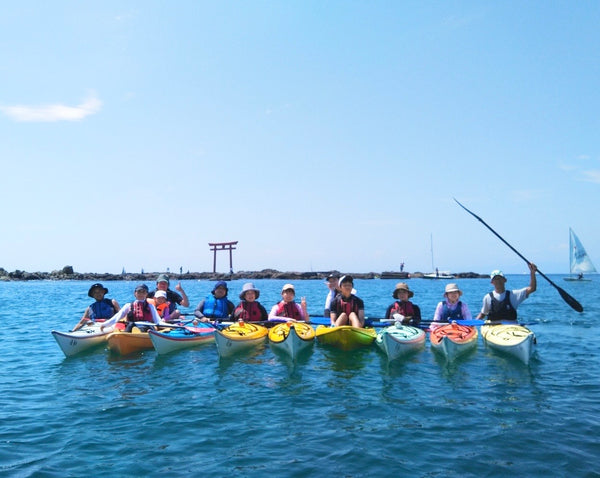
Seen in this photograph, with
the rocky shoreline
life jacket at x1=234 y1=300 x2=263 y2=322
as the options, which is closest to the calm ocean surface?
life jacket at x1=234 y1=300 x2=263 y2=322

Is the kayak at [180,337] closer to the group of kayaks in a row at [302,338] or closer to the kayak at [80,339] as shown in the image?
the group of kayaks in a row at [302,338]

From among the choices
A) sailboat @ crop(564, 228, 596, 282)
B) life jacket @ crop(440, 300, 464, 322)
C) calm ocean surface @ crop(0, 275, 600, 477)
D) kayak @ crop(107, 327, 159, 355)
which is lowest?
calm ocean surface @ crop(0, 275, 600, 477)

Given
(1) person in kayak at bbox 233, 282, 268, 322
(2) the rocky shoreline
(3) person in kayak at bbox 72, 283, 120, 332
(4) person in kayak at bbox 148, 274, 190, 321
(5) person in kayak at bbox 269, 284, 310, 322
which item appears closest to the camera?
(5) person in kayak at bbox 269, 284, 310, 322

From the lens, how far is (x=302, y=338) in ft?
35.9

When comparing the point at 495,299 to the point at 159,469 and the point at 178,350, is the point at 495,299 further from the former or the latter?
the point at 159,469

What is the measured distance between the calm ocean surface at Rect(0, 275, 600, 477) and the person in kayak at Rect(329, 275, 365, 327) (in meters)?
0.80

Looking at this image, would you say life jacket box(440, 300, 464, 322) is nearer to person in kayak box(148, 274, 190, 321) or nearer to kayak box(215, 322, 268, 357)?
kayak box(215, 322, 268, 357)

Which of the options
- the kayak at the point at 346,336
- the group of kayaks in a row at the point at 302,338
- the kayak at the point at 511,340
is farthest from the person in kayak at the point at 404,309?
the kayak at the point at 511,340

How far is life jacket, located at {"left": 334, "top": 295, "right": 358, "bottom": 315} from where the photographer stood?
38.4ft

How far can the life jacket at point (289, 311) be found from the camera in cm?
1295

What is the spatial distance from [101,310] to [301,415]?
27.4 ft

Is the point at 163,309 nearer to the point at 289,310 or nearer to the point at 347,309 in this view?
the point at 289,310

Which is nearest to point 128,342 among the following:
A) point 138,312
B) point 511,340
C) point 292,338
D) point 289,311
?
point 138,312

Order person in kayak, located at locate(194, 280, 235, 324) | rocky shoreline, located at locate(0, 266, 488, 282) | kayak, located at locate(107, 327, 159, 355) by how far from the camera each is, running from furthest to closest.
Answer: rocky shoreline, located at locate(0, 266, 488, 282) < person in kayak, located at locate(194, 280, 235, 324) < kayak, located at locate(107, 327, 159, 355)
